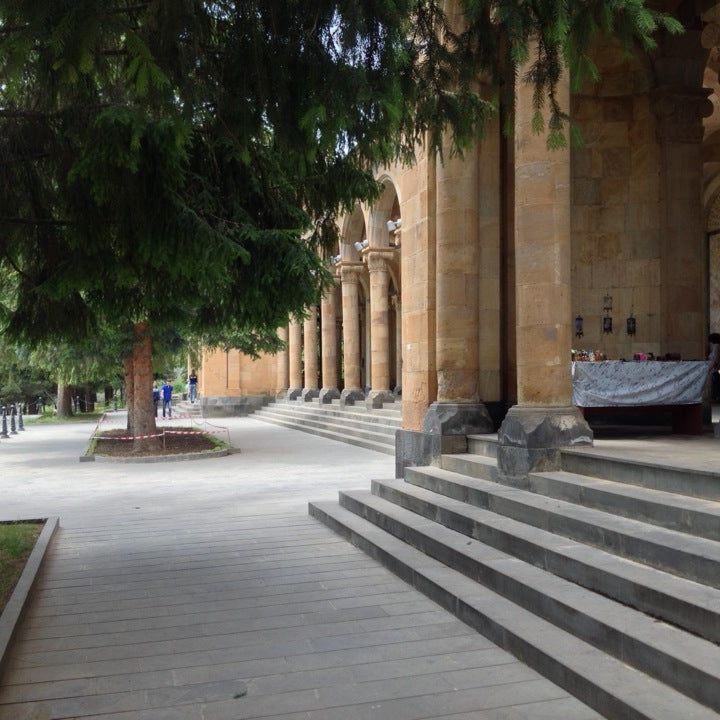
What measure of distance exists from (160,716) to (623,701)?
238cm

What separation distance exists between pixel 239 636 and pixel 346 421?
16978 mm

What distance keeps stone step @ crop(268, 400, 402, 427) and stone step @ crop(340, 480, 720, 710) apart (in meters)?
11.1

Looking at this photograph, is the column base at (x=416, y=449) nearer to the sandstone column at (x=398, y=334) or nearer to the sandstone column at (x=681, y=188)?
the sandstone column at (x=681, y=188)

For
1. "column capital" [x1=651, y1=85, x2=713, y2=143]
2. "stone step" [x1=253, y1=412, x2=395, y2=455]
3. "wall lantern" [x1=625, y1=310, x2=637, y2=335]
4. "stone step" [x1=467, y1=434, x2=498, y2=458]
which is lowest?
"stone step" [x1=253, y1=412, x2=395, y2=455]

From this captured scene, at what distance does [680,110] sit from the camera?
464 inches

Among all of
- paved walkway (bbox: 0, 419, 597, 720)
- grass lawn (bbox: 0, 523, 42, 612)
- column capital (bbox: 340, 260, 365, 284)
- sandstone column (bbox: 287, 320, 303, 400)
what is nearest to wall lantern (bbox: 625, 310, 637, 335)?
paved walkway (bbox: 0, 419, 597, 720)

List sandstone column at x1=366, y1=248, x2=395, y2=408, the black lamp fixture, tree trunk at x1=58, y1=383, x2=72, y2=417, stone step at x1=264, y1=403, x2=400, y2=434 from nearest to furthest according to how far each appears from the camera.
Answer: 1. the black lamp fixture
2. stone step at x1=264, y1=403, x2=400, y2=434
3. sandstone column at x1=366, y1=248, x2=395, y2=408
4. tree trunk at x1=58, y1=383, x2=72, y2=417

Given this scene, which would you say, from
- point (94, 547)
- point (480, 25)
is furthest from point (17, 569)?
point (480, 25)

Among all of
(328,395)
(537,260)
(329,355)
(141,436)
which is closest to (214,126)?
(537,260)

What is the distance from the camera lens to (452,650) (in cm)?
477

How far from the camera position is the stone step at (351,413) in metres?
19.8

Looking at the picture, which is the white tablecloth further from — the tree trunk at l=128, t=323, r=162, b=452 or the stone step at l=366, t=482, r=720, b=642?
the tree trunk at l=128, t=323, r=162, b=452

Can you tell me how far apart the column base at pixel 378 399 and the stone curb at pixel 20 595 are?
562 inches

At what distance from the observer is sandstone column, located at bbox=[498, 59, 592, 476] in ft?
24.5
